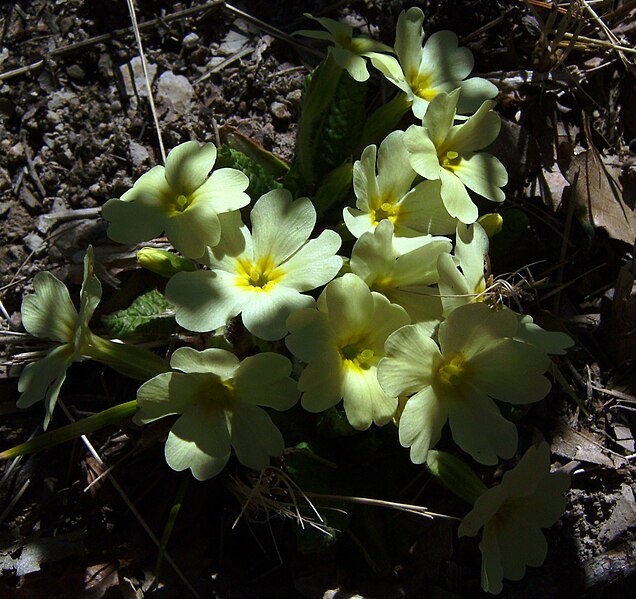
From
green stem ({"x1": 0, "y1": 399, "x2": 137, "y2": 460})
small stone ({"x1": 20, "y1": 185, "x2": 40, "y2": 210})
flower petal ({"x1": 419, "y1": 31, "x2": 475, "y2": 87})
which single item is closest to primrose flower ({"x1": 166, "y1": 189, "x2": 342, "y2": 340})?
green stem ({"x1": 0, "y1": 399, "x2": 137, "y2": 460})

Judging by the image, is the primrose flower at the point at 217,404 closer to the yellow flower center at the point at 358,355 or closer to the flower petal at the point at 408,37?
the yellow flower center at the point at 358,355

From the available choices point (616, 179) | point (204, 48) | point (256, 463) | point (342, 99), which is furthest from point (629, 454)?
point (204, 48)

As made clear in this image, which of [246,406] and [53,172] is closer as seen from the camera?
[246,406]

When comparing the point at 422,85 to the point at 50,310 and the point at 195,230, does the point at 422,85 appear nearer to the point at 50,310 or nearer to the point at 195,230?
the point at 195,230

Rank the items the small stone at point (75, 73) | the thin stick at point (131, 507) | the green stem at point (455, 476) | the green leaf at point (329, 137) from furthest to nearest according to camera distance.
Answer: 1. the small stone at point (75, 73)
2. the green leaf at point (329, 137)
3. the thin stick at point (131, 507)
4. the green stem at point (455, 476)

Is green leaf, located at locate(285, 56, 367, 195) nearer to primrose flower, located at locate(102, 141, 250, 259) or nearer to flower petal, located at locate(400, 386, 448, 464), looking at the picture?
primrose flower, located at locate(102, 141, 250, 259)

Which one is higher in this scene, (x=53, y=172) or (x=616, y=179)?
(x=53, y=172)

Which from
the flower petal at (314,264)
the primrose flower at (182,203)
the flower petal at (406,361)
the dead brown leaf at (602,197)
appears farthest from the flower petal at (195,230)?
the dead brown leaf at (602,197)

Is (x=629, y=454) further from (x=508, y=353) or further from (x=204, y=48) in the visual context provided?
(x=204, y=48)
